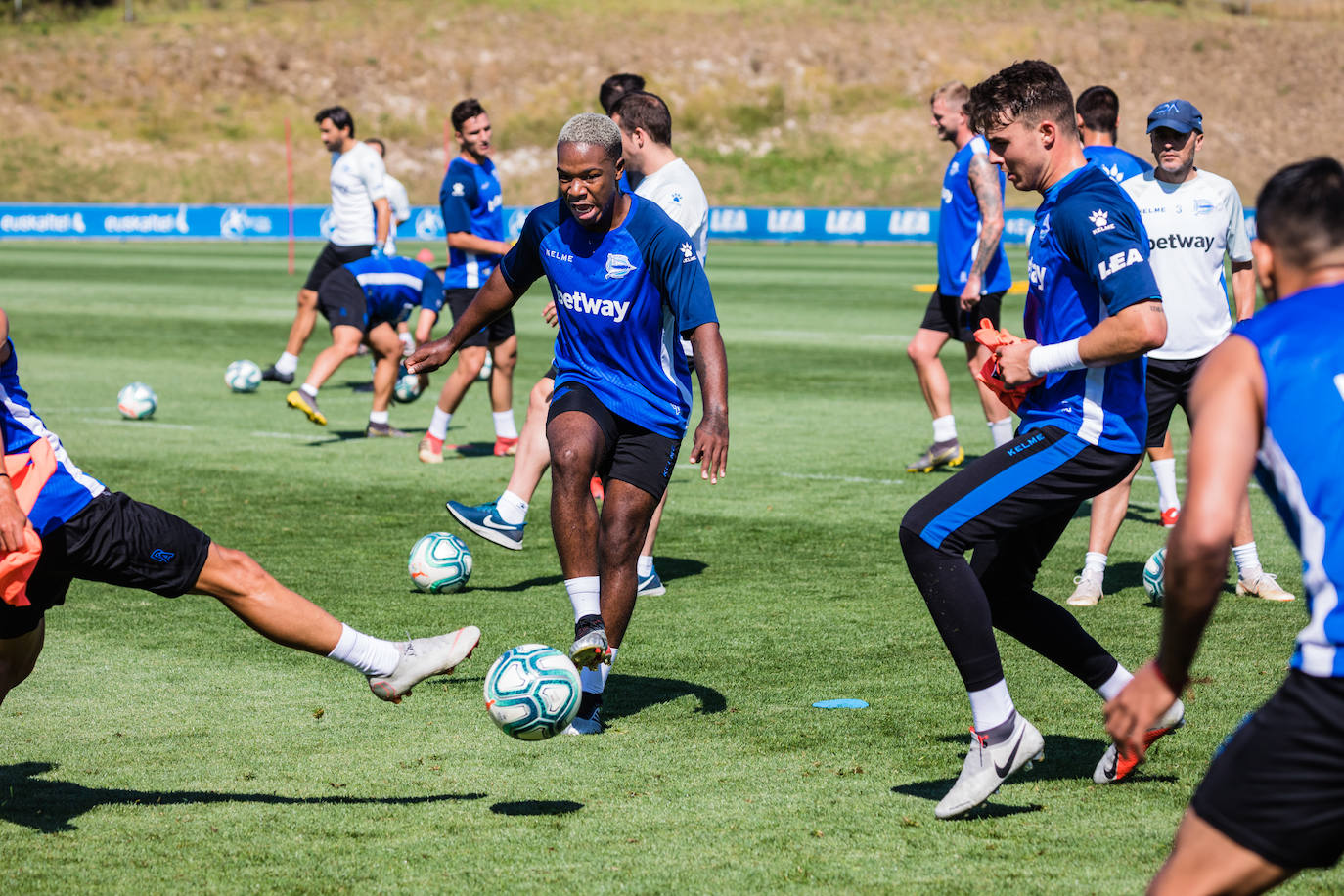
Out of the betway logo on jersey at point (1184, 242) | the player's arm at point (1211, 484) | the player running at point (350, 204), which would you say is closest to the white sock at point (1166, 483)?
the betway logo on jersey at point (1184, 242)

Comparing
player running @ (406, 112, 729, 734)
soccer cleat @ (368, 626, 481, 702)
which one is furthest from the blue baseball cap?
soccer cleat @ (368, 626, 481, 702)

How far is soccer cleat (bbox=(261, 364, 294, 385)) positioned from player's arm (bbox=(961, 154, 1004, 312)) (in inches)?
293

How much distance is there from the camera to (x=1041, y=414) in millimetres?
4910

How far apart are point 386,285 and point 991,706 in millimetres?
9487

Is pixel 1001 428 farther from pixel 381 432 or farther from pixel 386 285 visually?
pixel 386 285

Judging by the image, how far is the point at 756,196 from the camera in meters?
64.4

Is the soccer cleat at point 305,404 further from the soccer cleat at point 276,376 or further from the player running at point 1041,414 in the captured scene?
the player running at point 1041,414

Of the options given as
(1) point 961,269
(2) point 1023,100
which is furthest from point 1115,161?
(1) point 961,269

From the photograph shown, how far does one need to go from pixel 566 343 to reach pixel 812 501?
14.9ft

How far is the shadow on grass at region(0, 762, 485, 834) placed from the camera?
15.5 feet

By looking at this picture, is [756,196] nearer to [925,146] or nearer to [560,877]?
[925,146]

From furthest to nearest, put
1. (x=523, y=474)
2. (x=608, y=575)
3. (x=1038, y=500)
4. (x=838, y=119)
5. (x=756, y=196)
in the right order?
(x=838, y=119)
(x=756, y=196)
(x=523, y=474)
(x=608, y=575)
(x=1038, y=500)

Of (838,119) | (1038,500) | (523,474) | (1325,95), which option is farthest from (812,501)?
(1325,95)

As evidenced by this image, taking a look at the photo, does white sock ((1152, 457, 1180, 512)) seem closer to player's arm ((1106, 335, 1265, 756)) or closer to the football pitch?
the football pitch
